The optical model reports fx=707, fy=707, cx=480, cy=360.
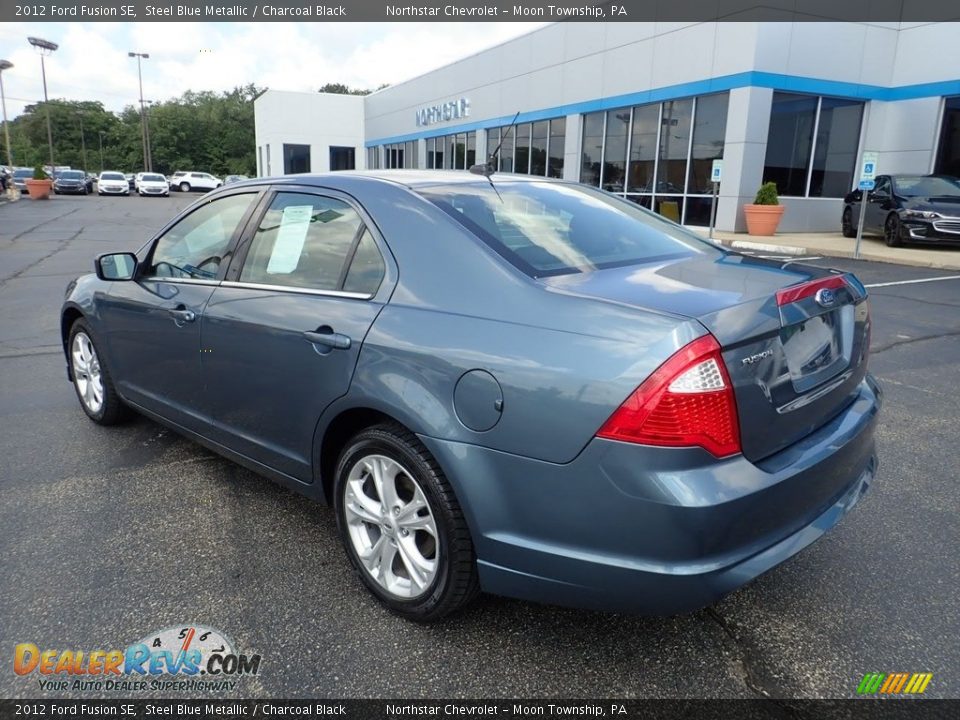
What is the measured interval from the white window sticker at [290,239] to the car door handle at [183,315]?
514 millimetres

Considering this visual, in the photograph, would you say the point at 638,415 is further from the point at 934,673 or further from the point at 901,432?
the point at 901,432

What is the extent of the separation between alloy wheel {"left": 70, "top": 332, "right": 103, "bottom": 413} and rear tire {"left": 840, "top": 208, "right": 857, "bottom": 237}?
16881 mm

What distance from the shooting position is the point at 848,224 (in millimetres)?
16844

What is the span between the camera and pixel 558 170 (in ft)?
77.8

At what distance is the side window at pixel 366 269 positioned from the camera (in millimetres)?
2637

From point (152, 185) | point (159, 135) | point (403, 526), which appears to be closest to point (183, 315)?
point (403, 526)

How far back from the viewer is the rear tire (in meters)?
16.7

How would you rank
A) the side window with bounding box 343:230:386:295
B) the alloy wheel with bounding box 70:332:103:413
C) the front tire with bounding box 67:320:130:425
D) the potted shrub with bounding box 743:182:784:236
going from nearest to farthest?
1. the side window with bounding box 343:230:386:295
2. the front tire with bounding box 67:320:130:425
3. the alloy wheel with bounding box 70:332:103:413
4. the potted shrub with bounding box 743:182:784:236

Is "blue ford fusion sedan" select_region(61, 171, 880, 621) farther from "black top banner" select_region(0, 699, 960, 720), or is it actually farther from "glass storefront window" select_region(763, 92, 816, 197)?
"glass storefront window" select_region(763, 92, 816, 197)

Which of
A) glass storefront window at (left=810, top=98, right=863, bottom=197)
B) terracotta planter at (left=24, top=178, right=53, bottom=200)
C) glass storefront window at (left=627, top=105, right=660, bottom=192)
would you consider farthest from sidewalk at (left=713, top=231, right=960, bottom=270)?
terracotta planter at (left=24, top=178, right=53, bottom=200)

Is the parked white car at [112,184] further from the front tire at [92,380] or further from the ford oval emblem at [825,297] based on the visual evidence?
the ford oval emblem at [825,297]

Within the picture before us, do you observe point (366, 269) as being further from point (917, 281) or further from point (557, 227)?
point (917, 281)

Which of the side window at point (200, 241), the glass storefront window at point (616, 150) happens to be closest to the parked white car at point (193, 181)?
the glass storefront window at point (616, 150)

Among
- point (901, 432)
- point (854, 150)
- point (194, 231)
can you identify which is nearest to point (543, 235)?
point (194, 231)
